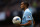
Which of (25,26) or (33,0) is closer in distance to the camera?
(25,26)

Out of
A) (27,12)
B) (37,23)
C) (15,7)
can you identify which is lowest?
(37,23)

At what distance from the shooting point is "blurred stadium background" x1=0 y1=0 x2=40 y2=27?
547 centimetres

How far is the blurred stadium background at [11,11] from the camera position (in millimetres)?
5469

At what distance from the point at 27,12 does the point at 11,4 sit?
2683 millimetres

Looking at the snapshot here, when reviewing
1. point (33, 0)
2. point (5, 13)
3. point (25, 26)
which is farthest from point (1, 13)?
point (25, 26)

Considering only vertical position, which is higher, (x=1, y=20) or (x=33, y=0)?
(x=33, y=0)

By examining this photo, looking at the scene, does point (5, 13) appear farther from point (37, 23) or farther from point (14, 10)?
point (37, 23)

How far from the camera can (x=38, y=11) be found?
562 centimetres

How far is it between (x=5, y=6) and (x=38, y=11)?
1538 millimetres

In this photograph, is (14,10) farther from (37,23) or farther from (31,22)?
(31,22)

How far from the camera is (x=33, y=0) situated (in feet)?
18.8

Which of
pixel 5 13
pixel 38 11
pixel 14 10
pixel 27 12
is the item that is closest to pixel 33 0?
pixel 38 11

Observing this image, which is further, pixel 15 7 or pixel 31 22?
pixel 15 7

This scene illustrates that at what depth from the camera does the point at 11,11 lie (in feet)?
18.3
